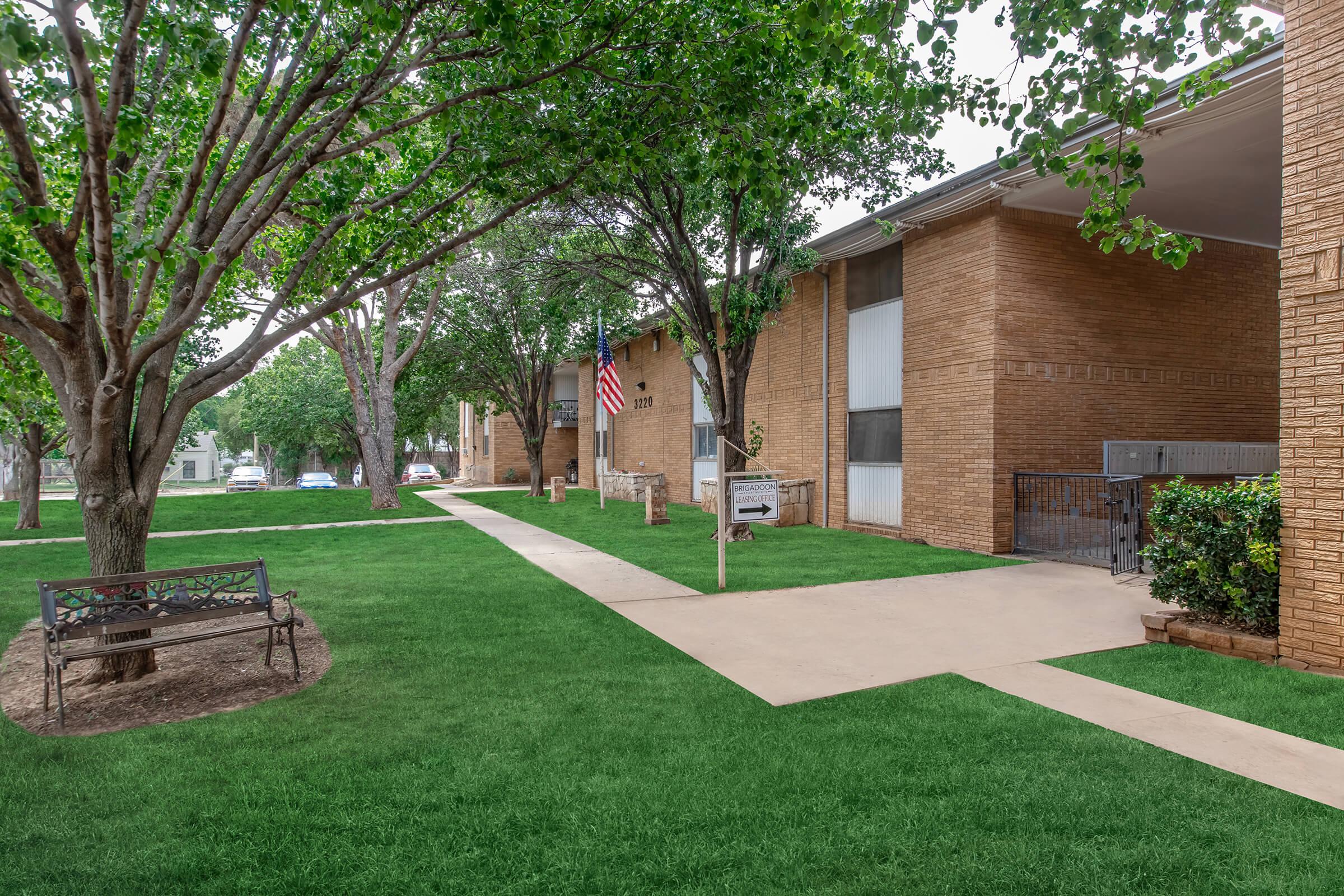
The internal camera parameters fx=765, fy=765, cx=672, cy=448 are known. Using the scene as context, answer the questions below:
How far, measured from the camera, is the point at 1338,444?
17.0ft

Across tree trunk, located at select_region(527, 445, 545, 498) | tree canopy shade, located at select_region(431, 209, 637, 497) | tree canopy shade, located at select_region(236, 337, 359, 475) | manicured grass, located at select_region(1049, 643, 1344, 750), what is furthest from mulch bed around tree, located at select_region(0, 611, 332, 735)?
tree canopy shade, located at select_region(236, 337, 359, 475)

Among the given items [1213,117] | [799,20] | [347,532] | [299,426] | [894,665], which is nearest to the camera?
[799,20]

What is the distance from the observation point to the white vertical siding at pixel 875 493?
14.1 m

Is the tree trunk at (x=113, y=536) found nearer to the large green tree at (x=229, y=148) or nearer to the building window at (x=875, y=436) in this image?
the large green tree at (x=229, y=148)

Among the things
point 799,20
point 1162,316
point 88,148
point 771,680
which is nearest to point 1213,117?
point 1162,316

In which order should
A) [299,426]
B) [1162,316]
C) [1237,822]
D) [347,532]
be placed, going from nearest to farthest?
1. [1237,822]
2. [1162,316]
3. [347,532]
4. [299,426]

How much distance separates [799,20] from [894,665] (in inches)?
168

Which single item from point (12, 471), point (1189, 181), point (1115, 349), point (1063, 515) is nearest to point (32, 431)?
point (12, 471)

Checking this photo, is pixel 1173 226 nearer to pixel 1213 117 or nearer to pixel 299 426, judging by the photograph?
pixel 1213 117

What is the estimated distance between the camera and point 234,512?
2122 centimetres

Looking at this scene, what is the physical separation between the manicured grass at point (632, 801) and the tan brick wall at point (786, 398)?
35.9 ft

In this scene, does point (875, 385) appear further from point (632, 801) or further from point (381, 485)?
point (381, 485)

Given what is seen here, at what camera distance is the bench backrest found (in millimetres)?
4934

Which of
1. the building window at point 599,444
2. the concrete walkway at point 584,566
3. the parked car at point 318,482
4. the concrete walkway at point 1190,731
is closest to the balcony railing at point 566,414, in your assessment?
the building window at point 599,444
